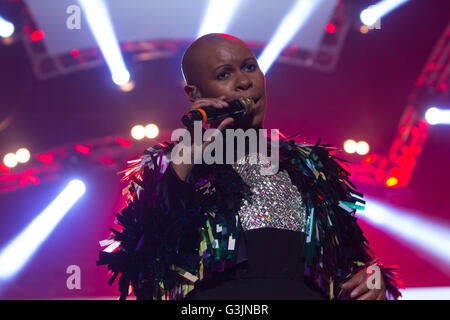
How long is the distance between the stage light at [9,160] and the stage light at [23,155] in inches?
1.3

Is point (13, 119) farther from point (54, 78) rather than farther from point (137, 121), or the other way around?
point (137, 121)

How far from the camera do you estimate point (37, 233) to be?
14.5 ft

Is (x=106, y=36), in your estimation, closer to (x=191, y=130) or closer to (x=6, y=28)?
(x=6, y=28)

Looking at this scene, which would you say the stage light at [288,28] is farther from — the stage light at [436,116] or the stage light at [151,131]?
the stage light at [436,116]

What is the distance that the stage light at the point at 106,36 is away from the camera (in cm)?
348

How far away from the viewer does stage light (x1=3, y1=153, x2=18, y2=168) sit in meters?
4.25

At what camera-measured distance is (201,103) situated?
1.40 metres

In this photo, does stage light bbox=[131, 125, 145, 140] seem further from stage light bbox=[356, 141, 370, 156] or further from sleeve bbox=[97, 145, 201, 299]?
sleeve bbox=[97, 145, 201, 299]

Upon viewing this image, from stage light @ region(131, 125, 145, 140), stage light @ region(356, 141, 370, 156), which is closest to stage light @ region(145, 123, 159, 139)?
stage light @ region(131, 125, 145, 140)

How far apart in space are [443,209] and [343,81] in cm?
163

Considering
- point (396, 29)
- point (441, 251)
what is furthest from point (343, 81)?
point (441, 251)

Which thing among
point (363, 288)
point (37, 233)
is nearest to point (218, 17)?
point (37, 233)

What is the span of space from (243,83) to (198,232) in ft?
1.72

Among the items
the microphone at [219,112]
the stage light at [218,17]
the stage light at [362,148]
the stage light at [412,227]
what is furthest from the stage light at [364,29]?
the microphone at [219,112]
